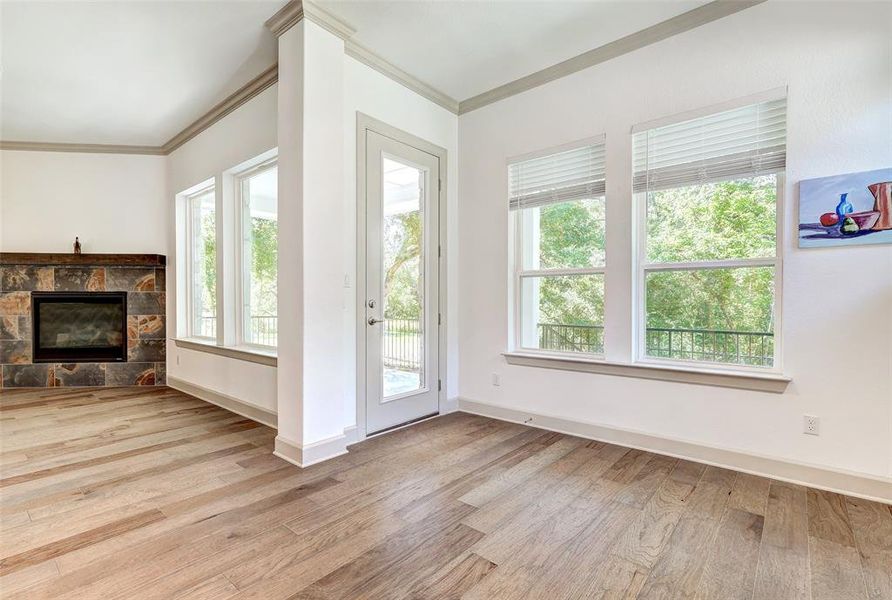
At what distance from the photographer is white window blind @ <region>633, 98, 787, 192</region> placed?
2.46 meters

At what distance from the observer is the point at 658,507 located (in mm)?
2107

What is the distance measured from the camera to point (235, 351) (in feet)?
12.7

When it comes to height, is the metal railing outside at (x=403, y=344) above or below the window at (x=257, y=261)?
below

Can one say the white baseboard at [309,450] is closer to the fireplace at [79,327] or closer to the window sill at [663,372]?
the window sill at [663,372]

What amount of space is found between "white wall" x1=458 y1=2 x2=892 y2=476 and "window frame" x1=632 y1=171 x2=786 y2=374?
0.16 ft

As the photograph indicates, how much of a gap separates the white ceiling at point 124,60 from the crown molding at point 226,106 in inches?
2.1

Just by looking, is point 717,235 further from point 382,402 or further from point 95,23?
point 95,23

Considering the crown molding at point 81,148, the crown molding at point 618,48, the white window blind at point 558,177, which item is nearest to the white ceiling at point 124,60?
the crown molding at point 81,148

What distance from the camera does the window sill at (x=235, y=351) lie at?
11.5 ft

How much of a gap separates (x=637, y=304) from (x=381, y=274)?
6.23 feet

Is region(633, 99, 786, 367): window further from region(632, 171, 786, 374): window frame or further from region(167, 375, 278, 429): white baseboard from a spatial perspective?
region(167, 375, 278, 429): white baseboard

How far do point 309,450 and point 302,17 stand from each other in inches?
107

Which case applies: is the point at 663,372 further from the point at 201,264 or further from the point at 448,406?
the point at 201,264

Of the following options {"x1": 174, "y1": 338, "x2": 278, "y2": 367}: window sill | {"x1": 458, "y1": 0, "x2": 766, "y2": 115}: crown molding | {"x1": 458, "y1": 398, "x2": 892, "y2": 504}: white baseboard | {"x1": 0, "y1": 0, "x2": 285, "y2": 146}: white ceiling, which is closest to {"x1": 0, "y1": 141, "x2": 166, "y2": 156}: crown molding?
{"x1": 0, "y1": 0, "x2": 285, "y2": 146}: white ceiling
